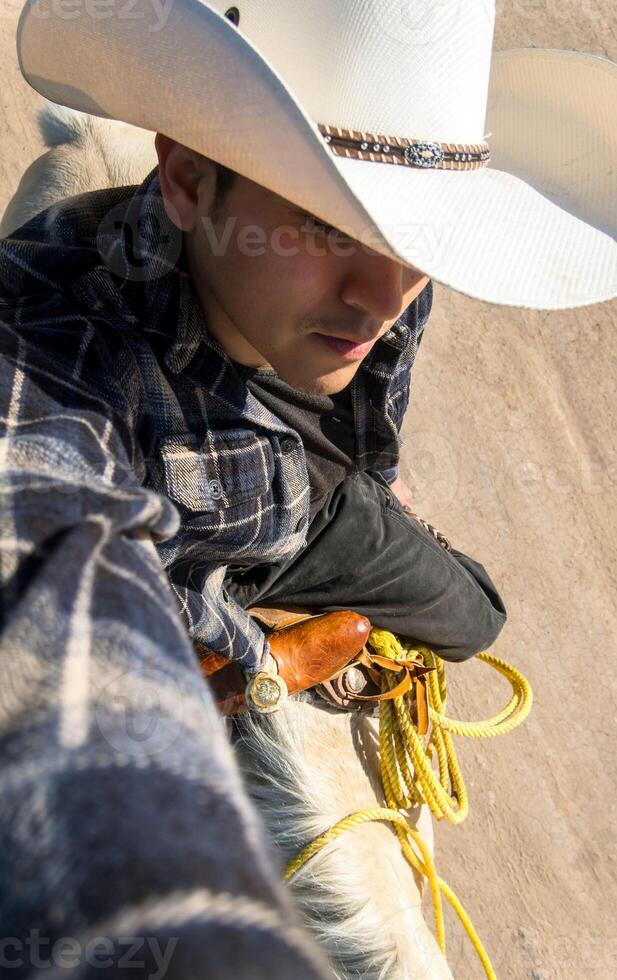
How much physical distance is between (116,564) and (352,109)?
554 millimetres

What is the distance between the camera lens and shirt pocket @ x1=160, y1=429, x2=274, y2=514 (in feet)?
3.51

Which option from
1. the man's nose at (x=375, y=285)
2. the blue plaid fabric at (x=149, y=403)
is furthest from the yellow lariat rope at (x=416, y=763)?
the man's nose at (x=375, y=285)

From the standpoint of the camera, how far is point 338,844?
1341 mm

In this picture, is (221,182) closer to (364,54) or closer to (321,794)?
(364,54)

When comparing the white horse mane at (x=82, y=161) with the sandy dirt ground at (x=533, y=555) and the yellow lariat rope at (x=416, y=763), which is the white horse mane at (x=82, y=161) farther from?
the yellow lariat rope at (x=416, y=763)

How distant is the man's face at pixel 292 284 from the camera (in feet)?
3.11

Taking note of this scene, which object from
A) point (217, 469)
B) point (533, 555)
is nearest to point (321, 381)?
point (217, 469)

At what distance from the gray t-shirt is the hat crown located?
1.61 ft

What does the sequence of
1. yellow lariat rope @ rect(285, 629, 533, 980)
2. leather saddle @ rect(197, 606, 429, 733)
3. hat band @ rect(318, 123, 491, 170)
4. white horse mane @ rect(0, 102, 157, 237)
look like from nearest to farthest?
hat band @ rect(318, 123, 491, 170), leather saddle @ rect(197, 606, 429, 733), yellow lariat rope @ rect(285, 629, 533, 980), white horse mane @ rect(0, 102, 157, 237)

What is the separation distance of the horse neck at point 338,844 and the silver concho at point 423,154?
3.10ft

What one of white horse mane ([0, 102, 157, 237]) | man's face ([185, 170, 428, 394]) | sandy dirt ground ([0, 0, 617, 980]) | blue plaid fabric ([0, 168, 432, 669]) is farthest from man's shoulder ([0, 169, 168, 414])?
sandy dirt ground ([0, 0, 617, 980])

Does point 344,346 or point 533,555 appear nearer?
point 344,346

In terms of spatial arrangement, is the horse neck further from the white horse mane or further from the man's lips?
the white horse mane

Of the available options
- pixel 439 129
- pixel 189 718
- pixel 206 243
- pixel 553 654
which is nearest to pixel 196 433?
pixel 206 243
